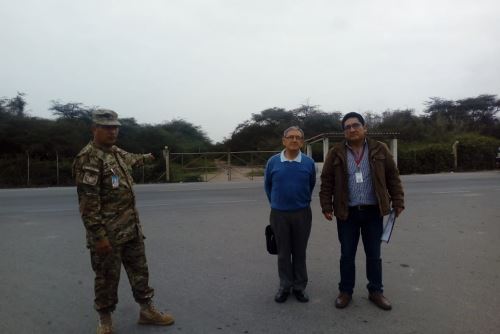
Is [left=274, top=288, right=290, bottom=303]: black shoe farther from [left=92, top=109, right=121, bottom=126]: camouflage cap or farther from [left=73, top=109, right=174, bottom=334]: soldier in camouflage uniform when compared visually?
[left=92, top=109, right=121, bottom=126]: camouflage cap

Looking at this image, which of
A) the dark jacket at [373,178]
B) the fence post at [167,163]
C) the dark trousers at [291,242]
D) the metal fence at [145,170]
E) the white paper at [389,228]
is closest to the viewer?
the dark jacket at [373,178]

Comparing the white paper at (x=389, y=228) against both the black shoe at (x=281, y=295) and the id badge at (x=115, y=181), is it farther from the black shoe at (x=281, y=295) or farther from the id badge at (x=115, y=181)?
the id badge at (x=115, y=181)

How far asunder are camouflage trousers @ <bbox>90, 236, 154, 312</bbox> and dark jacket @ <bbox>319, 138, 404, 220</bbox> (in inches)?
70.1

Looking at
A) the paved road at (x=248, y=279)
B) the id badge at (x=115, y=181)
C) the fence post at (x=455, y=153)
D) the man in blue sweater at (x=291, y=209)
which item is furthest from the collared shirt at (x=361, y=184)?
the fence post at (x=455, y=153)

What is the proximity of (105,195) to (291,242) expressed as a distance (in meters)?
1.85

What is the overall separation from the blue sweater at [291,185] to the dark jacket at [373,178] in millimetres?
167

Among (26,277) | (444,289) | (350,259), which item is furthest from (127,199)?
(444,289)

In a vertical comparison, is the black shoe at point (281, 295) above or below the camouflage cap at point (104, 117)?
below

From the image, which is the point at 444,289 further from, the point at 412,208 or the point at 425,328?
the point at 412,208

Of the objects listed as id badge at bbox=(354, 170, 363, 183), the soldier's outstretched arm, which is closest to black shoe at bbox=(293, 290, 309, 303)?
id badge at bbox=(354, 170, 363, 183)

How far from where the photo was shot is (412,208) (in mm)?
9234

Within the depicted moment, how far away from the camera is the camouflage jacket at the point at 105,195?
2.99m

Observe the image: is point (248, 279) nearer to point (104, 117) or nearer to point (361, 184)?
point (361, 184)

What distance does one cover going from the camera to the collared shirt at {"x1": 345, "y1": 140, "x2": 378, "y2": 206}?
369 cm
